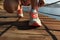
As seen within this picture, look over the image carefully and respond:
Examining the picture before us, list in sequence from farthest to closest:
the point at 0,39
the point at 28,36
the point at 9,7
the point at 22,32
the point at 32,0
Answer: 1. the point at 32,0
2. the point at 9,7
3. the point at 22,32
4. the point at 28,36
5. the point at 0,39

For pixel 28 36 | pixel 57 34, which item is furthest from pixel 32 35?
pixel 57 34

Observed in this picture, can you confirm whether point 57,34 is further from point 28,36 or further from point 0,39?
point 0,39

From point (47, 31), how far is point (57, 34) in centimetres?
17

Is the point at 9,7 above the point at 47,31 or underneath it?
above

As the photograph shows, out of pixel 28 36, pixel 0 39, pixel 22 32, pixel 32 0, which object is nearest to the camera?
pixel 0 39

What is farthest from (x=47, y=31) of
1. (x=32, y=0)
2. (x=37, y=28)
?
(x=32, y=0)

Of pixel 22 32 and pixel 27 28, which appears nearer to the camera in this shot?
pixel 22 32

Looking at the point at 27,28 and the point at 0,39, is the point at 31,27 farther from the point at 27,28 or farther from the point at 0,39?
the point at 0,39

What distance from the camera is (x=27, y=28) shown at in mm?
2121

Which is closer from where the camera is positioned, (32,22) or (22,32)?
(22,32)

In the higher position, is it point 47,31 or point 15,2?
point 15,2

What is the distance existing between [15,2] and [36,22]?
0.30m

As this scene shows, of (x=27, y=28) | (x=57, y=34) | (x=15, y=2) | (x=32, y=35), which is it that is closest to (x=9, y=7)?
(x=15, y=2)

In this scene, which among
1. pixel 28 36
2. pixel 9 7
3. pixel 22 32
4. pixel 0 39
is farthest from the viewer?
pixel 9 7
